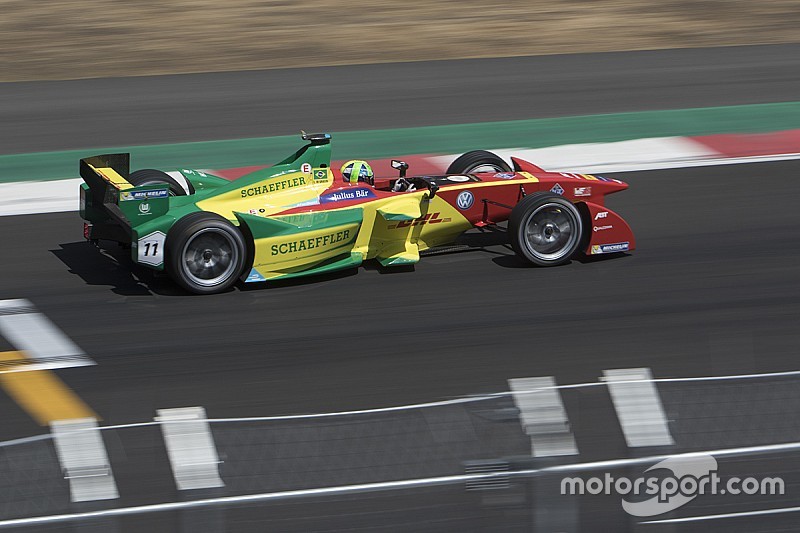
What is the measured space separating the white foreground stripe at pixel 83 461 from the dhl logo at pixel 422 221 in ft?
17.0

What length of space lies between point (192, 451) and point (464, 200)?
5451 millimetres

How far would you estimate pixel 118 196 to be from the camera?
8859 millimetres

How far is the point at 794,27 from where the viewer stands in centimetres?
1977

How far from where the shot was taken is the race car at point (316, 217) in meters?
8.57

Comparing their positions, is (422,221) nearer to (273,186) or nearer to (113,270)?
(273,186)

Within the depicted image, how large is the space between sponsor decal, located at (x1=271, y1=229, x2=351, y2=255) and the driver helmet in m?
0.55

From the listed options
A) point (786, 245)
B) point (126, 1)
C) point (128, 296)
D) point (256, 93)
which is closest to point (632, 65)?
point (256, 93)

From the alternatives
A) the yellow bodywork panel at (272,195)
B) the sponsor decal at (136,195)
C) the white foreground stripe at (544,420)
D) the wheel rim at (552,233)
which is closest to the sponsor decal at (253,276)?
the yellow bodywork panel at (272,195)

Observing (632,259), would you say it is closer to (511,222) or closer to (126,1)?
(511,222)

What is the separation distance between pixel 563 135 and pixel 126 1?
10.1 m

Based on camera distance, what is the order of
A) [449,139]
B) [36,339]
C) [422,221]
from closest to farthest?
[36,339] < [422,221] < [449,139]

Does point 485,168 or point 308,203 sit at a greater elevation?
point 485,168

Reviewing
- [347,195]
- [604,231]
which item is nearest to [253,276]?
[347,195]

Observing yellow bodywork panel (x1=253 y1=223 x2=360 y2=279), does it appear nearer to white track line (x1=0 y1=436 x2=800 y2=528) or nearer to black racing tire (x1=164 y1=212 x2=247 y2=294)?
black racing tire (x1=164 y1=212 x2=247 y2=294)
